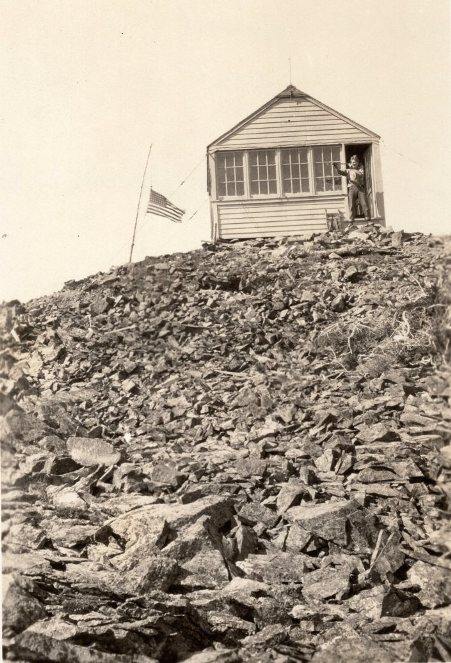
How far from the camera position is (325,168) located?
774cm

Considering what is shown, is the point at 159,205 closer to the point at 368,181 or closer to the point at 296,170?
the point at 296,170

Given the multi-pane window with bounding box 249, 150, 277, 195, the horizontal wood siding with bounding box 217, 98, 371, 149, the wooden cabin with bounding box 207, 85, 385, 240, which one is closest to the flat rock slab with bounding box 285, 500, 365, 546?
the wooden cabin with bounding box 207, 85, 385, 240

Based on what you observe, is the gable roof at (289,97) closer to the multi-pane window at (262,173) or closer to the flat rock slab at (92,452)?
the multi-pane window at (262,173)

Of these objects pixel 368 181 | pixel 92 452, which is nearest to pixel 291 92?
pixel 368 181

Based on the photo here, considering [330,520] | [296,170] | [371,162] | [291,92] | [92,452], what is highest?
[291,92]

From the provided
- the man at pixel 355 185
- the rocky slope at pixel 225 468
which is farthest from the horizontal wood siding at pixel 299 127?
the rocky slope at pixel 225 468

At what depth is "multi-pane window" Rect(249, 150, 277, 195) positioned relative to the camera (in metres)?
8.63

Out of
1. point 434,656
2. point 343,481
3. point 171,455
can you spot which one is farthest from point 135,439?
point 434,656

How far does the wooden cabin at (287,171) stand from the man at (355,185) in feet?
0.27

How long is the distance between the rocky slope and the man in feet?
2.90

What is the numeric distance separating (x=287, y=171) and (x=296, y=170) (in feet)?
1.75

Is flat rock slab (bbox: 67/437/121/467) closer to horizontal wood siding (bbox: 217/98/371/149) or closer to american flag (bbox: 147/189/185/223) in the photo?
american flag (bbox: 147/189/185/223)

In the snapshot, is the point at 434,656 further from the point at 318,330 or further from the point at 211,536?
the point at 318,330

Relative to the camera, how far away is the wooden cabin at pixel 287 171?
635 centimetres
